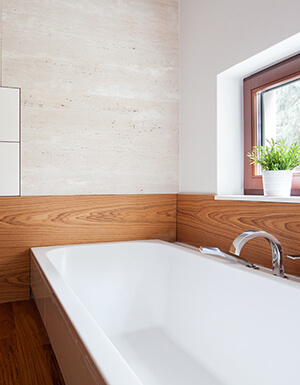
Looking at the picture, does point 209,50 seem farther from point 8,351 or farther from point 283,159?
point 8,351

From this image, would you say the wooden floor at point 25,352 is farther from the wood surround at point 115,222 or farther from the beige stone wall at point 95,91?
the beige stone wall at point 95,91

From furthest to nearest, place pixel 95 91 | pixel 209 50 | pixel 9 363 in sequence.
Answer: pixel 95 91
pixel 209 50
pixel 9 363

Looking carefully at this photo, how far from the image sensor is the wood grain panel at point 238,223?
53.6 inches

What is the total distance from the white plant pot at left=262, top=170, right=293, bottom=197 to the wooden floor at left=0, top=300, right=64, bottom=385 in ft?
3.52

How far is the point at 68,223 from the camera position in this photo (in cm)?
196

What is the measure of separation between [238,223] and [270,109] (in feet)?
1.97

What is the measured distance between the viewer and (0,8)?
183 centimetres

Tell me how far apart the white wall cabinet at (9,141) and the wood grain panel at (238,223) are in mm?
962

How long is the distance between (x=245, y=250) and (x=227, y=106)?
2.52 feet

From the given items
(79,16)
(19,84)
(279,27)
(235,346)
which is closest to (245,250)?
(235,346)

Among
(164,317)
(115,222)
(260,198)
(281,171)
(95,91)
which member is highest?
(95,91)

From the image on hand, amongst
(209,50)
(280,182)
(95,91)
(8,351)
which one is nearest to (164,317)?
(8,351)

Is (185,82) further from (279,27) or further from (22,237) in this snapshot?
(22,237)

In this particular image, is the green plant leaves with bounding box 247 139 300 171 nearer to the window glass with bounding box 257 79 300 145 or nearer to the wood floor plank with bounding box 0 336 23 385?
the window glass with bounding box 257 79 300 145
